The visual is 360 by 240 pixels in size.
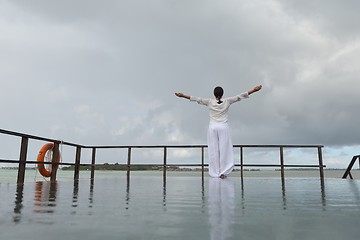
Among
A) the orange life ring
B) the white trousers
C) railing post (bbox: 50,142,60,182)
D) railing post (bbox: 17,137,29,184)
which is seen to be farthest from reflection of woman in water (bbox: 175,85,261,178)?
the orange life ring

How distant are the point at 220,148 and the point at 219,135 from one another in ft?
0.68

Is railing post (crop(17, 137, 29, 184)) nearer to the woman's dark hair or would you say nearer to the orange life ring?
the orange life ring

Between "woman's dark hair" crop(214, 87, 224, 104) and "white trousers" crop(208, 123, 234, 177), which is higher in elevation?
"woman's dark hair" crop(214, 87, 224, 104)

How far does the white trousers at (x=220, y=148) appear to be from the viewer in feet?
15.0

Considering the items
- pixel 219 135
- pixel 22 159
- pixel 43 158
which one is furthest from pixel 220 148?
pixel 43 158

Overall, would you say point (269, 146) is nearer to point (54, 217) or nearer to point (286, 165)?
point (286, 165)

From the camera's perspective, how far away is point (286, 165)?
6574mm

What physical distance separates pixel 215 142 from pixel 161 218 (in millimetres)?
3473

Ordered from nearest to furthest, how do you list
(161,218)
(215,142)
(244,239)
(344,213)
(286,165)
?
1. (244,239)
2. (161,218)
3. (344,213)
4. (215,142)
5. (286,165)

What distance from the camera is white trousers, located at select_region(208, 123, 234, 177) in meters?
4.59

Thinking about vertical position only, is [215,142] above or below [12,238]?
above

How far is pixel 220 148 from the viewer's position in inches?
181

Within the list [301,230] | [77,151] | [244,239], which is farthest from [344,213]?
[77,151]

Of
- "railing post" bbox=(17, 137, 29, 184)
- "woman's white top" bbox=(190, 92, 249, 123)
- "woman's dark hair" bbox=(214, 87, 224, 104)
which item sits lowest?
"railing post" bbox=(17, 137, 29, 184)
